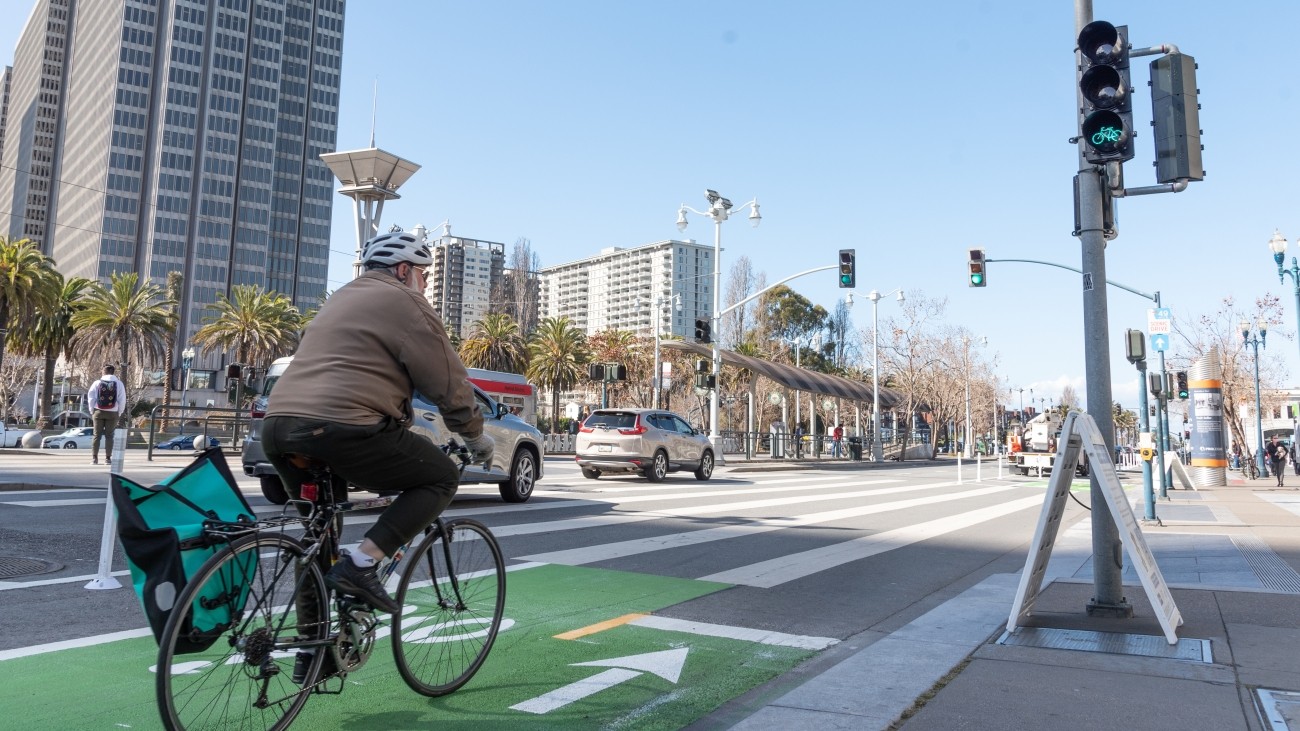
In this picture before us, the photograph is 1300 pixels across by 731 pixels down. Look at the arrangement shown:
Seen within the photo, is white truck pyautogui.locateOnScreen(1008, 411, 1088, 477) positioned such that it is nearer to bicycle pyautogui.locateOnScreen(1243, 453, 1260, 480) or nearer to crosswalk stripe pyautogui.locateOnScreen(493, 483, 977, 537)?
bicycle pyautogui.locateOnScreen(1243, 453, 1260, 480)

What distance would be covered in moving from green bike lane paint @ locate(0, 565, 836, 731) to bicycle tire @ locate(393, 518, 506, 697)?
0.12 m

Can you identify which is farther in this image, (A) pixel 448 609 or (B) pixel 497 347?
(B) pixel 497 347

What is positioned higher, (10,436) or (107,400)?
(107,400)

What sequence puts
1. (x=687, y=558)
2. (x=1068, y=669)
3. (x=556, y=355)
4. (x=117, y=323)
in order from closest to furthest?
(x=1068, y=669)
(x=687, y=558)
(x=117, y=323)
(x=556, y=355)

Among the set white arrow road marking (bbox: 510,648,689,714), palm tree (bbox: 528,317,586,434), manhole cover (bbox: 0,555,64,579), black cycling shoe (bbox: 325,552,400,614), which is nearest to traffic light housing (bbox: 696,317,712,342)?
manhole cover (bbox: 0,555,64,579)

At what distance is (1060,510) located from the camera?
5.55m

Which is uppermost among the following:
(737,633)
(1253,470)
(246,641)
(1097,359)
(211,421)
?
(1097,359)

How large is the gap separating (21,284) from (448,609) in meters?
43.5

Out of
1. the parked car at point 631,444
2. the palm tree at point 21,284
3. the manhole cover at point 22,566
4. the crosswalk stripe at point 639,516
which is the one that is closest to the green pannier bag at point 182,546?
the manhole cover at point 22,566

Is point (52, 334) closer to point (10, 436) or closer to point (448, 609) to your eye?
point (10, 436)

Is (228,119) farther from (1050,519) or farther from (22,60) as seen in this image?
(1050,519)

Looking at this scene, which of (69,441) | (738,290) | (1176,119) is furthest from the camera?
(738,290)

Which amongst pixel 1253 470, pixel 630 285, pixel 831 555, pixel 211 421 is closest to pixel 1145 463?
pixel 831 555

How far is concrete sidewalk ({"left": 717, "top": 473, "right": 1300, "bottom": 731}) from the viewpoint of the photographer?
3584 mm
